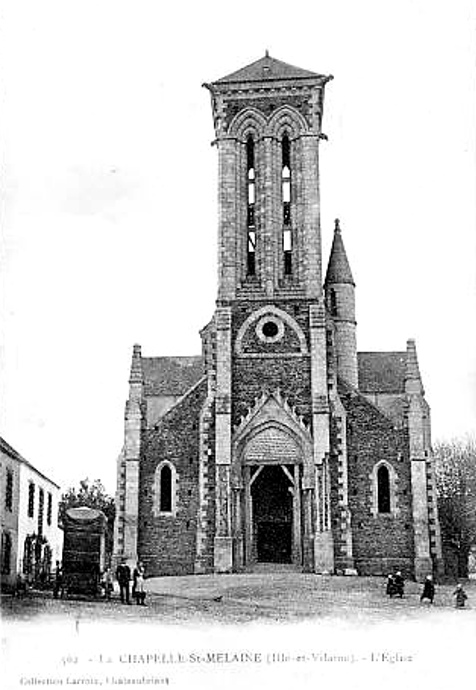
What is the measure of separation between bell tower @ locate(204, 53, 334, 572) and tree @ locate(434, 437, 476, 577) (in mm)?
4149

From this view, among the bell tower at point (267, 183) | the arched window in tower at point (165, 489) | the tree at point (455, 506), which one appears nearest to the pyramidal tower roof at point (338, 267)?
the bell tower at point (267, 183)

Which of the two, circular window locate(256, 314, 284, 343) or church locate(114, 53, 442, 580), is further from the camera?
circular window locate(256, 314, 284, 343)

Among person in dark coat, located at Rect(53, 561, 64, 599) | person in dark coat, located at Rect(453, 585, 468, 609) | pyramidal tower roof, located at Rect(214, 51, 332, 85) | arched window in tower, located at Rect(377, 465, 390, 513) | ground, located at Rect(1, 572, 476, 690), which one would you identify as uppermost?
pyramidal tower roof, located at Rect(214, 51, 332, 85)

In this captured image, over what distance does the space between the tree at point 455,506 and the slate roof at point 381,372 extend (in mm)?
10767

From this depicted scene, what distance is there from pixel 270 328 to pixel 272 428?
3.53 meters

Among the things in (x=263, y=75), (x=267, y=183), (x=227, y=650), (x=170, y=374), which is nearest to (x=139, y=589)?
(x=227, y=650)

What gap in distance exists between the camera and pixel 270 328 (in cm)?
3334

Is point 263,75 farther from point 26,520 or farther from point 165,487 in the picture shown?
point 26,520

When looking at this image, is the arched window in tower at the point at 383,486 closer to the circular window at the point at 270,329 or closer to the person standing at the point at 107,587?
the circular window at the point at 270,329

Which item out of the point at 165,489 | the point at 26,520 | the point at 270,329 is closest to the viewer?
the point at 26,520

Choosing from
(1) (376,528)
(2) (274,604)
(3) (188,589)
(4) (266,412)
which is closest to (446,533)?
(1) (376,528)

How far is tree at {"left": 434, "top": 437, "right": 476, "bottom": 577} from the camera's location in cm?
2933

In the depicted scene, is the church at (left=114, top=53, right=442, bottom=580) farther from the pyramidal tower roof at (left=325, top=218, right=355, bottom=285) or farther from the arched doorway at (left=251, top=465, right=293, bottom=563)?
the pyramidal tower roof at (left=325, top=218, right=355, bottom=285)

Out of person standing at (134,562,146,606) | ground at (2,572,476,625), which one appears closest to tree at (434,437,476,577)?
ground at (2,572,476,625)
